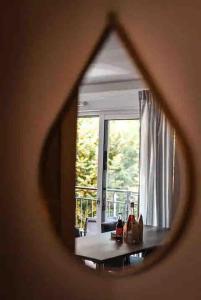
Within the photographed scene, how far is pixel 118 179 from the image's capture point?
110cm

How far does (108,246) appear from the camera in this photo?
1089 millimetres

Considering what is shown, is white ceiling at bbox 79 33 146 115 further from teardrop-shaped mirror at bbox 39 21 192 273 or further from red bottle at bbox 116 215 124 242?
red bottle at bbox 116 215 124 242

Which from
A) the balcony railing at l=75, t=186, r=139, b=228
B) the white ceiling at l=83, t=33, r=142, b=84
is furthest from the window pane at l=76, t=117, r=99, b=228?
the white ceiling at l=83, t=33, r=142, b=84

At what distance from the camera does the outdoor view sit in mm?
1071

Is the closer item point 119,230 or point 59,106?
point 119,230

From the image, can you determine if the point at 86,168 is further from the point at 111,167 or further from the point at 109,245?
the point at 109,245

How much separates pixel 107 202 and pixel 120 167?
0.10 meters

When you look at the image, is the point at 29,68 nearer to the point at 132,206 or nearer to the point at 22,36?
the point at 22,36

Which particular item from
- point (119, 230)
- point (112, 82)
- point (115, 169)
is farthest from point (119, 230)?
point (112, 82)

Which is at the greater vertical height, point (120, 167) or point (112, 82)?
point (112, 82)

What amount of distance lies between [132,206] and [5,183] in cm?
49

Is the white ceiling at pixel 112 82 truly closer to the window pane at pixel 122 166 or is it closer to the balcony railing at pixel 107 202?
the window pane at pixel 122 166

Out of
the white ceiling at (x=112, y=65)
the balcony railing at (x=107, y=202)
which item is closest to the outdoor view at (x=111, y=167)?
the balcony railing at (x=107, y=202)

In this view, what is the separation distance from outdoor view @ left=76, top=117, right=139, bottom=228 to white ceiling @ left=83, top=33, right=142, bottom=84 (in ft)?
0.34
